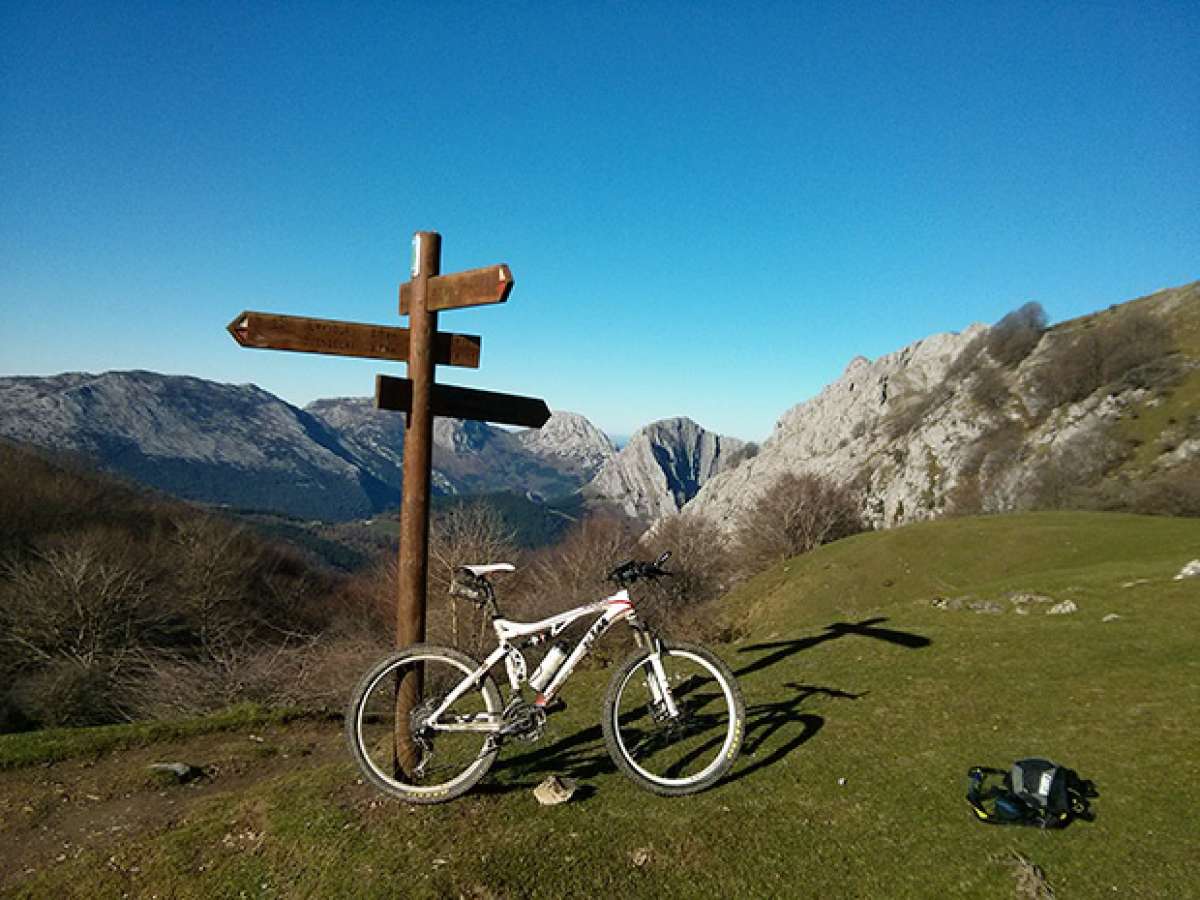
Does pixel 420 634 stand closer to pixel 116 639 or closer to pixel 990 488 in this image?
pixel 116 639

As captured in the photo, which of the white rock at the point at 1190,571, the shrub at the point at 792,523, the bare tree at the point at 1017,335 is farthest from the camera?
the bare tree at the point at 1017,335

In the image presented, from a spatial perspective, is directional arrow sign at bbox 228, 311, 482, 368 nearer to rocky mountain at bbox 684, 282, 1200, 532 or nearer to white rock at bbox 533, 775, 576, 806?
white rock at bbox 533, 775, 576, 806

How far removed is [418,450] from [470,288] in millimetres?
1841

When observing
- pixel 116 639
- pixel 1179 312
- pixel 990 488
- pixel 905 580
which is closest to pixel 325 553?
pixel 116 639

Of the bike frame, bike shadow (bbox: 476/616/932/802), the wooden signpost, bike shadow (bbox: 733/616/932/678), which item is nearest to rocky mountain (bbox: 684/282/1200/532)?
bike shadow (bbox: 733/616/932/678)

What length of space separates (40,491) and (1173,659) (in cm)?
9756

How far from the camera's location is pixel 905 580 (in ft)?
117

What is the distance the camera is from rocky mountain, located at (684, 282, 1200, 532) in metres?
76.7

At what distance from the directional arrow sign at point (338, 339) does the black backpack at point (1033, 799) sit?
686cm

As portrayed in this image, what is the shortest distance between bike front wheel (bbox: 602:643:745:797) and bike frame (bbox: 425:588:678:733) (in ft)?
0.37

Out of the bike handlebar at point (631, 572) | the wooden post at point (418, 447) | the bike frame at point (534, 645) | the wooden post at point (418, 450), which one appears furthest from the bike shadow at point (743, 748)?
the bike handlebar at point (631, 572)

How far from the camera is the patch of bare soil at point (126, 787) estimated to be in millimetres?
6688

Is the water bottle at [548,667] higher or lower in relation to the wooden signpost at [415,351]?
lower

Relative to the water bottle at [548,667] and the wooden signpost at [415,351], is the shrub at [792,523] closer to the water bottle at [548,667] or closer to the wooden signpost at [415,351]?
the water bottle at [548,667]
